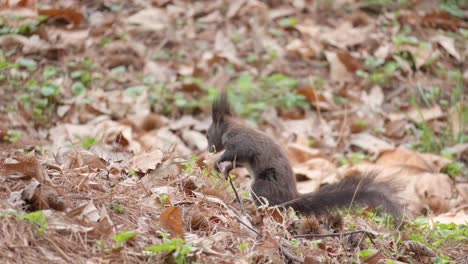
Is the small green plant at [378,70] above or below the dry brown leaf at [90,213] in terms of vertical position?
below

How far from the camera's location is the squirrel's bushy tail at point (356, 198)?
435 cm

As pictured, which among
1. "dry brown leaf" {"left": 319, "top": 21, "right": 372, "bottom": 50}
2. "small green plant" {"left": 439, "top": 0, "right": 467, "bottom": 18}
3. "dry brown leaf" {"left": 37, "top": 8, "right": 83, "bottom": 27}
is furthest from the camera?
"small green plant" {"left": 439, "top": 0, "right": 467, "bottom": 18}

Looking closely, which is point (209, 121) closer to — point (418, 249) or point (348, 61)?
point (348, 61)

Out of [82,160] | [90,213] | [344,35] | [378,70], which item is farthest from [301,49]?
[90,213]

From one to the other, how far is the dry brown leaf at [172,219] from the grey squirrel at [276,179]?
0.92 meters

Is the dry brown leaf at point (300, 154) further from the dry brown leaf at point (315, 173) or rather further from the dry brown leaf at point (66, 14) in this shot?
the dry brown leaf at point (66, 14)

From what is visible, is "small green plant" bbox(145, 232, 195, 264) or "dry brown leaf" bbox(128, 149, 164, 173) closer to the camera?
"small green plant" bbox(145, 232, 195, 264)

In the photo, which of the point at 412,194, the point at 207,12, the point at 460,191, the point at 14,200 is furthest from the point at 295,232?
the point at 207,12

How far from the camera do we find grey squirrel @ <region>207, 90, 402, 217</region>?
4.36 meters

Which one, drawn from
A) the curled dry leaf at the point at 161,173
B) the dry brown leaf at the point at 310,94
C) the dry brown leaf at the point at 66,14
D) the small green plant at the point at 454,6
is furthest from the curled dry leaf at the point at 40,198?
the small green plant at the point at 454,6

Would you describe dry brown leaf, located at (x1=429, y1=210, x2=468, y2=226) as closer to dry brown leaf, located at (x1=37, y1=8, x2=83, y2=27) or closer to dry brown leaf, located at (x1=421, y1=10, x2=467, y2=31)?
dry brown leaf, located at (x1=421, y1=10, x2=467, y2=31)

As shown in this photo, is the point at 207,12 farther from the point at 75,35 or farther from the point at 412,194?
the point at 412,194

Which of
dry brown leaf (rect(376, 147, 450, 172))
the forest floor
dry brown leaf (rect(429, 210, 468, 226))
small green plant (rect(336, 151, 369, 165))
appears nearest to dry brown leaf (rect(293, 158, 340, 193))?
the forest floor

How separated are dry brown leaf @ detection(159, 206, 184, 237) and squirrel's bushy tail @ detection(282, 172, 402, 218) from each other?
3.78 ft
